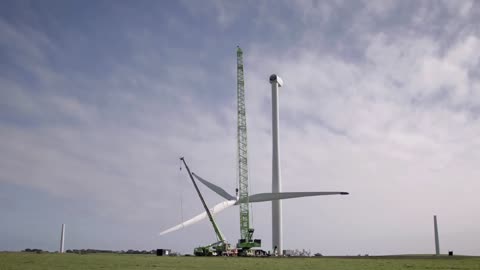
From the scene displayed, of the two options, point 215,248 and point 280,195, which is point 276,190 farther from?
point 215,248

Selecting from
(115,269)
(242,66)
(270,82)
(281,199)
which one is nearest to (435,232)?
(281,199)

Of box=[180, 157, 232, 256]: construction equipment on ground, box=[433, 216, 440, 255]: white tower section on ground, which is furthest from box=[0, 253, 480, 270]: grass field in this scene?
box=[433, 216, 440, 255]: white tower section on ground

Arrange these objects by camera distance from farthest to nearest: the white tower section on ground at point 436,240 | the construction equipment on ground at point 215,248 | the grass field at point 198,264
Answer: the white tower section on ground at point 436,240, the construction equipment on ground at point 215,248, the grass field at point 198,264

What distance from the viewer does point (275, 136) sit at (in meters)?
161

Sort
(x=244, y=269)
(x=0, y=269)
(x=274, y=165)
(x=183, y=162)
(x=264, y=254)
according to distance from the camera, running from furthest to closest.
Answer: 1. (x=183, y=162)
2. (x=274, y=165)
3. (x=264, y=254)
4. (x=244, y=269)
5. (x=0, y=269)

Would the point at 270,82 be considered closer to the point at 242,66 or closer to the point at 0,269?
the point at 242,66

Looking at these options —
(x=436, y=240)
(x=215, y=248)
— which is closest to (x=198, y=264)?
(x=215, y=248)

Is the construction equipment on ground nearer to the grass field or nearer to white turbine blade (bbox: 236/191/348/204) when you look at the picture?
white turbine blade (bbox: 236/191/348/204)

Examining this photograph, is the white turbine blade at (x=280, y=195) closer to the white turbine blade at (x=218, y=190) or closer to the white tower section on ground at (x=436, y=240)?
the white turbine blade at (x=218, y=190)

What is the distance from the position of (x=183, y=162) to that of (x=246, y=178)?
25.9m

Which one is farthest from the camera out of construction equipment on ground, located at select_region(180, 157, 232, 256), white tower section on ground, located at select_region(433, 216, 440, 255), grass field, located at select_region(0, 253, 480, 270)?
white tower section on ground, located at select_region(433, 216, 440, 255)

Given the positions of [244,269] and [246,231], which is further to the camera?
[246,231]

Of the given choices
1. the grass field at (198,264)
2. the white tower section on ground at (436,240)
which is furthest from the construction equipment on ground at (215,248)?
the white tower section on ground at (436,240)

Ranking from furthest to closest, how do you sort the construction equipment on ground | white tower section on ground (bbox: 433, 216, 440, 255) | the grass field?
white tower section on ground (bbox: 433, 216, 440, 255), the construction equipment on ground, the grass field
